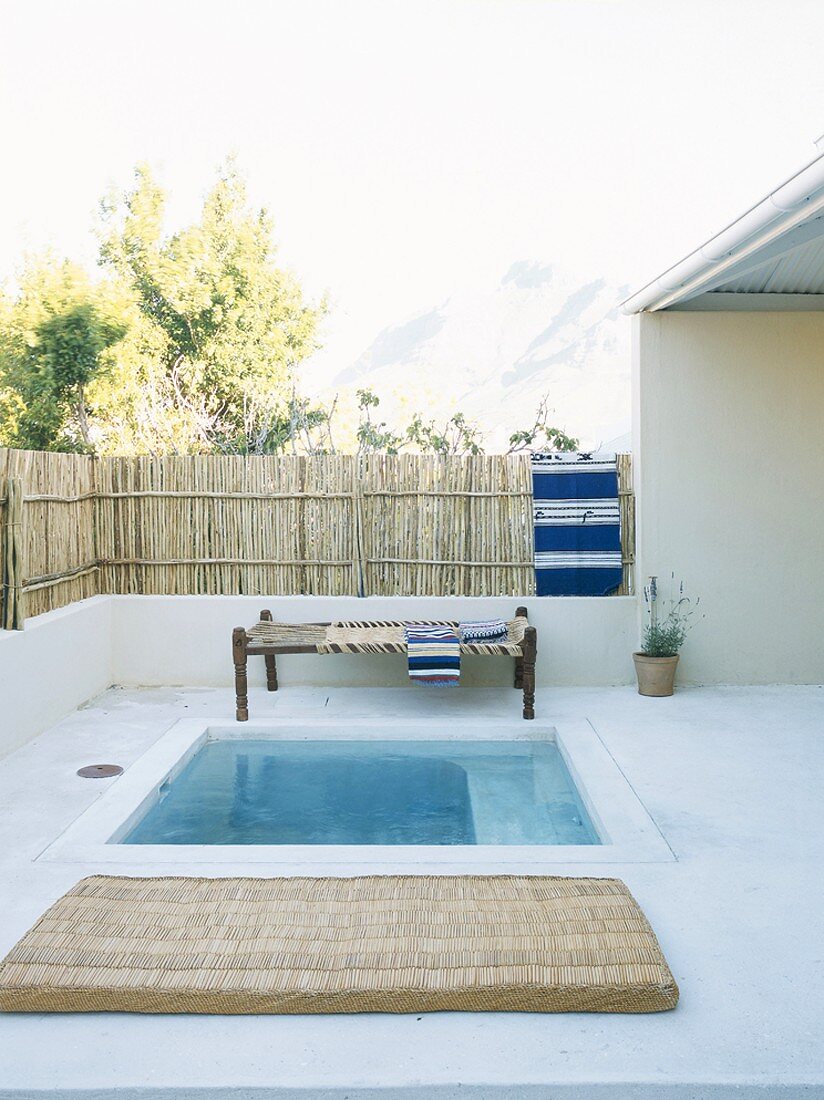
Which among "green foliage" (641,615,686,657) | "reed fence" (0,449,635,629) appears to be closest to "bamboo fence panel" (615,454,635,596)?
"reed fence" (0,449,635,629)

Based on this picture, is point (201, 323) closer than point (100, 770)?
No

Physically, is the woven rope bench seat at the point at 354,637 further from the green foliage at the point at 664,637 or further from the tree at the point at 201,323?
the tree at the point at 201,323

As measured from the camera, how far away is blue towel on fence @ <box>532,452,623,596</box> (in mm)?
7129

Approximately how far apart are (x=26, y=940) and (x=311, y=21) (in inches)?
1459

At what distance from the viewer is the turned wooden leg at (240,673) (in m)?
6.07

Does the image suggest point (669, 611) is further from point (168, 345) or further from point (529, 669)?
point (168, 345)

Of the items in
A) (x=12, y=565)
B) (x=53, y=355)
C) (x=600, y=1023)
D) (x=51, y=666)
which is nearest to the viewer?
(x=600, y=1023)

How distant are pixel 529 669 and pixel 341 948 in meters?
3.20

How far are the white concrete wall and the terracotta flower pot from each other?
0.36 meters

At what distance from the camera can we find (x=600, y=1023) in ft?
9.12

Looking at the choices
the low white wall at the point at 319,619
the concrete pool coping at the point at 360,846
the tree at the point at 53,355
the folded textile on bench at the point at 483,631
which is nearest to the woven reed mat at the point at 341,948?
the concrete pool coping at the point at 360,846

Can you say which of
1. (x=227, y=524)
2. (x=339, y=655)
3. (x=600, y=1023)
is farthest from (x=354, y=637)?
(x=600, y=1023)

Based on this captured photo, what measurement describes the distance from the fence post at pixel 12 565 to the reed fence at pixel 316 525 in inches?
55.8

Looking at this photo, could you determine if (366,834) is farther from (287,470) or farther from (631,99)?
(631,99)
